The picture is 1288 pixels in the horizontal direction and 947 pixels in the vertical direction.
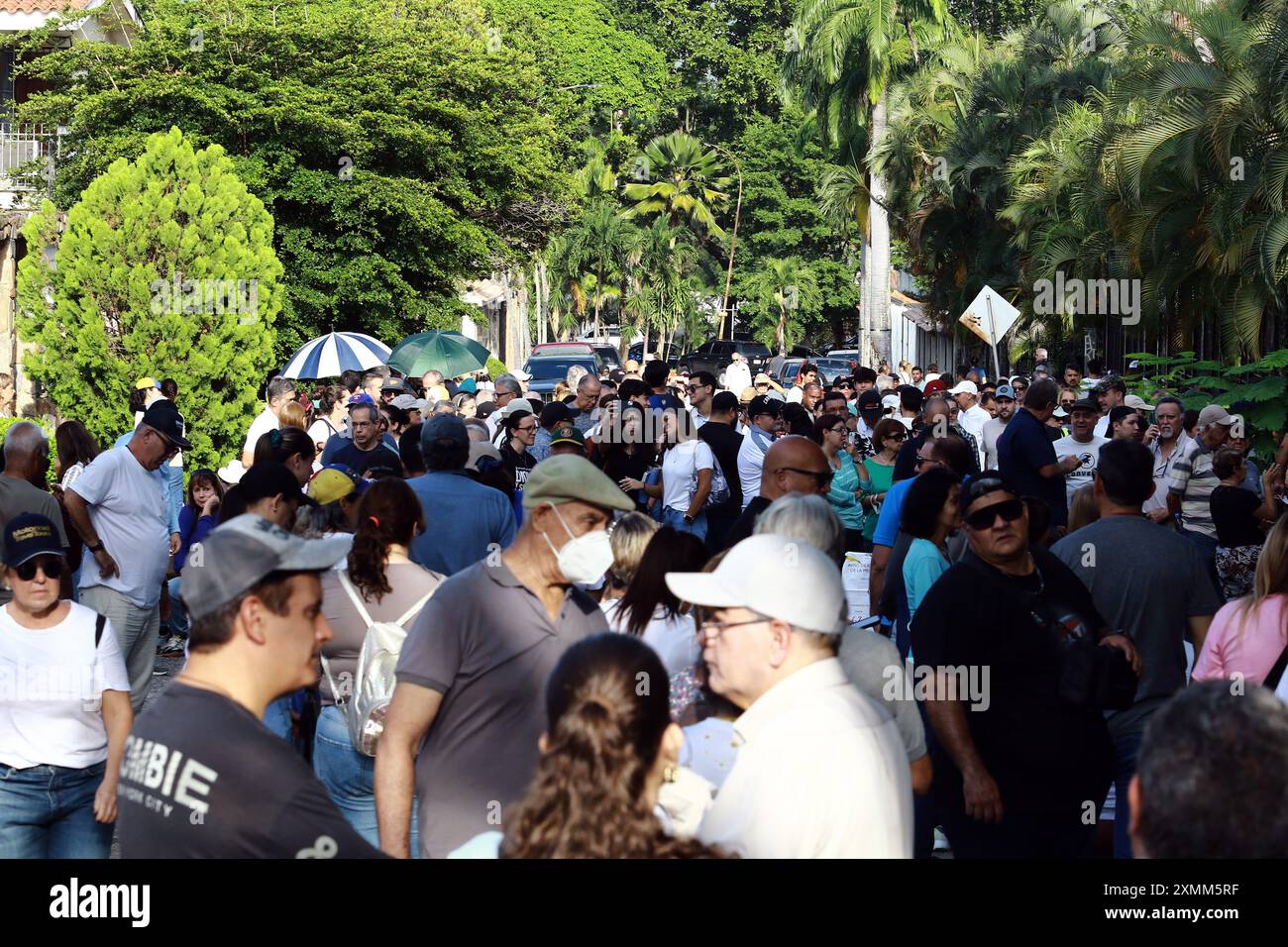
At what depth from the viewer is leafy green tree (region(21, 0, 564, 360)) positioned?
27484mm

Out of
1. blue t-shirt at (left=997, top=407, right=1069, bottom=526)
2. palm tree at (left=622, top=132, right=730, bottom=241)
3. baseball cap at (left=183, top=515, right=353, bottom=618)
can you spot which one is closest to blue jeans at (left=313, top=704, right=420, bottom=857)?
baseball cap at (left=183, top=515, right=353, bottom=618)

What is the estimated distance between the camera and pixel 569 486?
15.4 feet

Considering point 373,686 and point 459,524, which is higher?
point 459,524

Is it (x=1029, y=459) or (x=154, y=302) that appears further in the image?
(x=154, y=302)

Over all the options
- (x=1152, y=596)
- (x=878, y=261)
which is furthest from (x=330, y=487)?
(x=878, y=261)

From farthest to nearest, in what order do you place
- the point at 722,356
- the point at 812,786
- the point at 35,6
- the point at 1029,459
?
the point at 722,356, the point at 35,6, the point at 1029,459, the point at 812,786

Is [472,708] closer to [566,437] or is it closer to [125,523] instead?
[125,523]

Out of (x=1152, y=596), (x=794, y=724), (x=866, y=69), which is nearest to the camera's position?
(x=794, y=724)

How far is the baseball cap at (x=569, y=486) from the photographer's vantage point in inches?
184

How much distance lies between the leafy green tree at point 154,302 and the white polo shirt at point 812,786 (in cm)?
1599

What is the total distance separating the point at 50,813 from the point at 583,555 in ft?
7.18

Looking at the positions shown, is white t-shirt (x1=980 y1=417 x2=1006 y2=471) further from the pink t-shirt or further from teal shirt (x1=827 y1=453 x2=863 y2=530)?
the pink t-shirt

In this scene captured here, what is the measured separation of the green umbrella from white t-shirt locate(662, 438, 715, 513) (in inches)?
327

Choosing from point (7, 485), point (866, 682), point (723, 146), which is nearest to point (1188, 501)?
point (866, 682)
